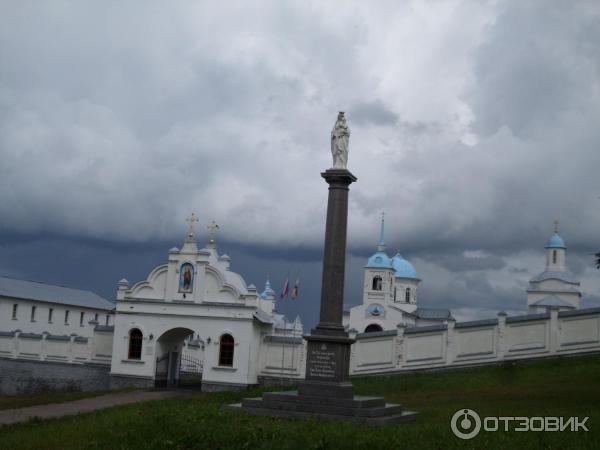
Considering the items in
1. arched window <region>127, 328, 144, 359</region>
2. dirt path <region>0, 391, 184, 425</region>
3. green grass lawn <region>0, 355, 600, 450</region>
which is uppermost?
arched window <region>127, 328, 144, 359</region>

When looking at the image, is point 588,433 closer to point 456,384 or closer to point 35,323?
point 456,384

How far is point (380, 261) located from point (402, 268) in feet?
23.1

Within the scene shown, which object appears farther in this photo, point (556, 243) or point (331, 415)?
point (556, 243)

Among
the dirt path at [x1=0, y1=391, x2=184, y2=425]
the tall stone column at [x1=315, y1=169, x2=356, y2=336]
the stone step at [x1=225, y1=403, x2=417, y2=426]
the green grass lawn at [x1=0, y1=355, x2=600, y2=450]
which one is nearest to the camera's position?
the green grass lawn at [x1=0, y1=355, x2=600, y2=450]

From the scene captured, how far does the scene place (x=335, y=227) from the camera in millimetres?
19797

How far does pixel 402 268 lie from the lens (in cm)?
8075

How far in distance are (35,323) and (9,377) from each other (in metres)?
11.5

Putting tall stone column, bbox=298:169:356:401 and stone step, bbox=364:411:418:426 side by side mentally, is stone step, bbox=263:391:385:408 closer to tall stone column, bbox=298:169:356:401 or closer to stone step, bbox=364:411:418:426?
tall stone column, bbox=298:169:356:401

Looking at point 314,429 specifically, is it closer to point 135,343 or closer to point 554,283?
point 135,343

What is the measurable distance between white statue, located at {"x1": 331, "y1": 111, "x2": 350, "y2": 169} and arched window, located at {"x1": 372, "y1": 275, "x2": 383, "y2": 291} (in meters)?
53.5

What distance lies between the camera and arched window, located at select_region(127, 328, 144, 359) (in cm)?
3716

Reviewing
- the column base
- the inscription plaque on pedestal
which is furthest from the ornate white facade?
the column base

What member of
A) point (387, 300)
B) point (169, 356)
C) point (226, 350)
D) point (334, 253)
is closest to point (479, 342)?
point (226, 350)

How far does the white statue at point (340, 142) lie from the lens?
67.2 feet
